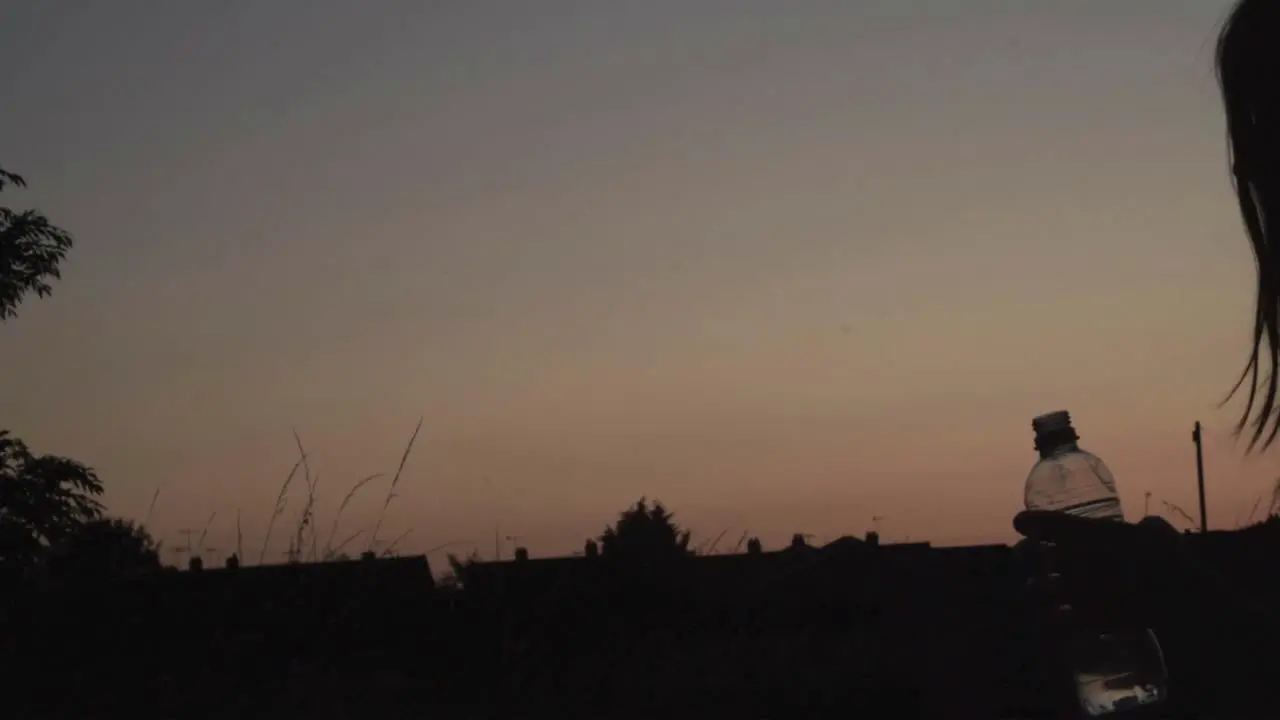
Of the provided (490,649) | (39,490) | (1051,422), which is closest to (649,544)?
(490,649)

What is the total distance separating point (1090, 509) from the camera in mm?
4375

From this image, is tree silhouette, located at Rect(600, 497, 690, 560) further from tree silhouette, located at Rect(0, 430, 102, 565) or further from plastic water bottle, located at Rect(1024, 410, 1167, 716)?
tree silhouette, located at Rect(0, 430, 102, 565)

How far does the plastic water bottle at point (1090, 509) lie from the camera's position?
2771 mm

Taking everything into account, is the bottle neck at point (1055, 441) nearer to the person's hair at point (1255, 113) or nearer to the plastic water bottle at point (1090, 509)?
the plastic water bottle at point (1090, 509)

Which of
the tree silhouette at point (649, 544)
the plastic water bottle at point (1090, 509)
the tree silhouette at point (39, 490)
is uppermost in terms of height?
the tree silhouette at point (39, 490)

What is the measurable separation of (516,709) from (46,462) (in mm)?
18908

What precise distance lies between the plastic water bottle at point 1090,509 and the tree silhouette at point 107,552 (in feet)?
14.3

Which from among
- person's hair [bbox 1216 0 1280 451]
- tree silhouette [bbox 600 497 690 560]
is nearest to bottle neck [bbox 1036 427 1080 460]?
person's hair [bbox 1216 0 1280 451]

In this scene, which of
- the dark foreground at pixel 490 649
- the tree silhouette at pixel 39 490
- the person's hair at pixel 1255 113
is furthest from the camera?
the tree silhouette at pixel 39 490

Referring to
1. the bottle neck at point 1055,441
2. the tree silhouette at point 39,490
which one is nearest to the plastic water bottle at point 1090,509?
the bottle neck at point 1055,441

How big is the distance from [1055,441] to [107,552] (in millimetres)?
5722

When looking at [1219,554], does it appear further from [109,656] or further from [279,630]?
[109,656]

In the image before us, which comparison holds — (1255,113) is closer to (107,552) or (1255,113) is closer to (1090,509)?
(1090,509)

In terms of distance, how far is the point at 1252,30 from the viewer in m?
1.85
